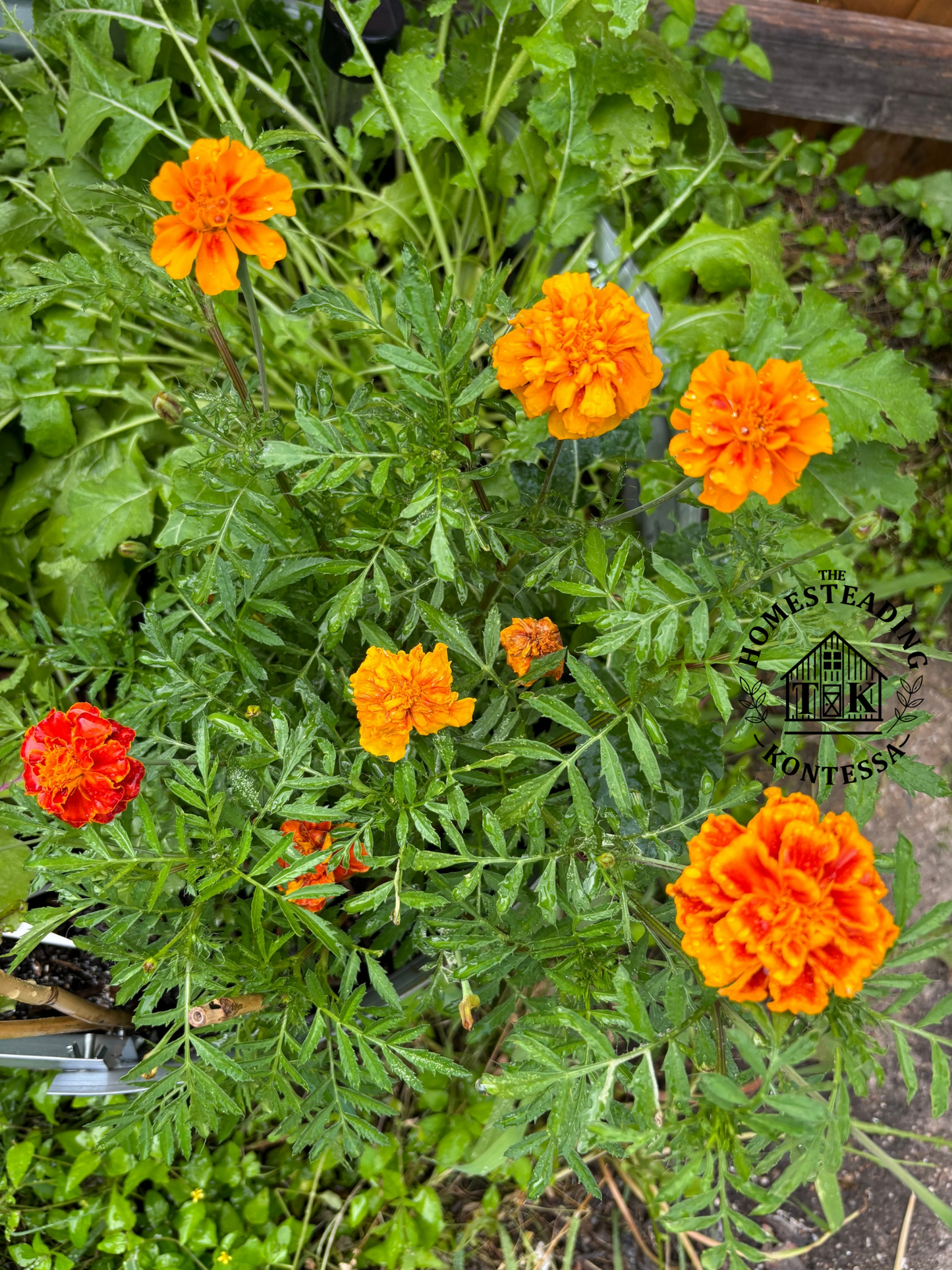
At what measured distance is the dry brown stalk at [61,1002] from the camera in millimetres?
809

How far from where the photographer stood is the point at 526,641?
2.57 ft

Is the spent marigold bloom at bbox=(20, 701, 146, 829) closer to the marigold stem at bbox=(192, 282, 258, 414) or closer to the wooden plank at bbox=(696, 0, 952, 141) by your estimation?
the marigold stem at bbox=(192, 282, 258, 414)

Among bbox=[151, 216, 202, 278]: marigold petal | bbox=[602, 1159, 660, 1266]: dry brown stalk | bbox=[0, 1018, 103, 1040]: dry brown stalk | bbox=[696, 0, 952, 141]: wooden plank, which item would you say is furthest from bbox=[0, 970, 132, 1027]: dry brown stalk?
bbox=[696, 0, 952, 141]: wooden plank

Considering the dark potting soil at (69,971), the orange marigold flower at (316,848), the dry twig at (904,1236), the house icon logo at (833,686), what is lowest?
the dry twig at (904,1236)

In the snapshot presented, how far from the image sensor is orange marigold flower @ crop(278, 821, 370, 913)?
2.50 ft

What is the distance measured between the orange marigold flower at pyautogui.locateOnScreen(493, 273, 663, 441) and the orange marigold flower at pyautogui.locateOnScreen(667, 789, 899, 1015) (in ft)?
1.09

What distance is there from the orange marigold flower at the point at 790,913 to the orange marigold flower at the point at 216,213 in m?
0.54

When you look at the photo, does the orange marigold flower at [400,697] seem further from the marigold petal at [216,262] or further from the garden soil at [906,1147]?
the garden soil at [906,1147]

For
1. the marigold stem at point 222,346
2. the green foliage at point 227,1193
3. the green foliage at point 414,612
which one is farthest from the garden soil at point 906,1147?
the marigold stem at point 222,346

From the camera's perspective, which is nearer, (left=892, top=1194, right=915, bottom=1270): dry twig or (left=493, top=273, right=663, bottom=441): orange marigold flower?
(left=493, top=273, right=663, bottom=441): orange marigold flower

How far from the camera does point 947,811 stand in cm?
147

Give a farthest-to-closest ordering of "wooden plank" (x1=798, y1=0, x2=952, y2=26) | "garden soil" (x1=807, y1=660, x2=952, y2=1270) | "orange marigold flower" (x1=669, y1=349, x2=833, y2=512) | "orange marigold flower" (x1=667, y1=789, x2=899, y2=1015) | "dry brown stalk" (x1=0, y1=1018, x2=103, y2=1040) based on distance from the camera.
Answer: "wooden plank" (x1=798, y1=0, x2=952, y2=26) → "garden soil" (x1=807, y1=660, x2=952, y2=1270) → "dry brown stalk" (x1=0, y1=1018, x2=103, y2=1040) → "orange marigold flower" (x1=669, y1=349, x2=833, y2=512) → "orange marigold flower" (x1=667, y1=789, x2=899, y2=1015)

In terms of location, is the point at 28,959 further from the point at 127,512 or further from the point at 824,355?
the point at 824,355

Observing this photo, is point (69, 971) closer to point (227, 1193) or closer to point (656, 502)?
point (227, 1193)
